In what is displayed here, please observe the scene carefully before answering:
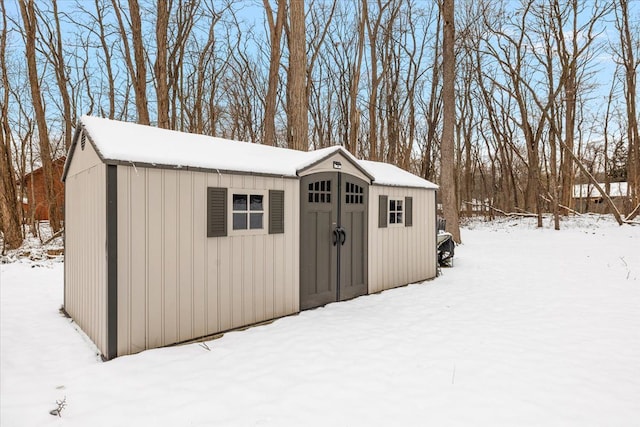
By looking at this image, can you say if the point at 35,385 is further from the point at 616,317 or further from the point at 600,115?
the point at 600,115

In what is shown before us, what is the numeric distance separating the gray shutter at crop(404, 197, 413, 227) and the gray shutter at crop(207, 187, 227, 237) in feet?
12.3

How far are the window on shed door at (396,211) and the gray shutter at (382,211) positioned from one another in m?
0.21

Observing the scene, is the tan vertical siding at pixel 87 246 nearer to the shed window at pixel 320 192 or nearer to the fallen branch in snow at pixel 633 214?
the shed window at pixel 320 192

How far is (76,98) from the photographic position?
48.6ft

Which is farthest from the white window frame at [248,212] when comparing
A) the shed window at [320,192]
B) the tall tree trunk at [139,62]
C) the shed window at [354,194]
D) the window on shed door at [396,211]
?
the tall tree trunk at [139,62]

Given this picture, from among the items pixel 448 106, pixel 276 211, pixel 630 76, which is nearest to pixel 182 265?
pixel 276 211

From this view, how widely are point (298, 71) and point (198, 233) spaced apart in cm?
598

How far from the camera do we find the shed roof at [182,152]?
339 cm

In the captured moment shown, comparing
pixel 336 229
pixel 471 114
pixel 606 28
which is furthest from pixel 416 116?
pixel 336 229

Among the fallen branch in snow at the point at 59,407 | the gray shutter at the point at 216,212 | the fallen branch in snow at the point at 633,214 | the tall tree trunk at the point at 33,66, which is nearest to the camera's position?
the fallen branch in snow at the point at 59,407

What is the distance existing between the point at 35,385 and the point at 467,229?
664 inches

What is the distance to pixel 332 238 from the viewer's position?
207 inches

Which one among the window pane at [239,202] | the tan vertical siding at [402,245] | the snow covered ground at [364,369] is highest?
the window pane at [239,202]

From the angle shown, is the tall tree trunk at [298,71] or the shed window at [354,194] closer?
the shed window at [354,194]
